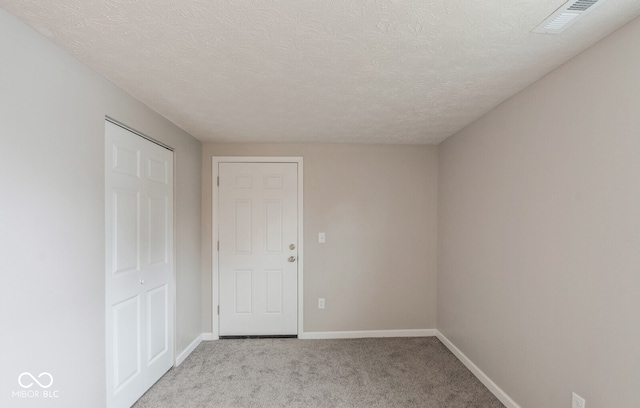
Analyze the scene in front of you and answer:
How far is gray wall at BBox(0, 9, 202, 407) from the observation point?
121 centimetres

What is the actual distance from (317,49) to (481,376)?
2.79m

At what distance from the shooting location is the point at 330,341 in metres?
3.30

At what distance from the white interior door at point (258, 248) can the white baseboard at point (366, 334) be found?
227 mm

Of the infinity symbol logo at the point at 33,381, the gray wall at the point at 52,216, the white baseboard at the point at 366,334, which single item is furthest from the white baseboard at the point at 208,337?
the infinity symbol logo at the point at 33,381

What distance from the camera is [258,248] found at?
3.38 meters

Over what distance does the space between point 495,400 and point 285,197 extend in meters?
2.62

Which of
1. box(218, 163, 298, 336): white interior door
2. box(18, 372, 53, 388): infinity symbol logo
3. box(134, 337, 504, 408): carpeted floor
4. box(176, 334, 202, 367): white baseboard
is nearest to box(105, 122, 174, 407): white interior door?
box(176, 334, 202, 367): white baseboard

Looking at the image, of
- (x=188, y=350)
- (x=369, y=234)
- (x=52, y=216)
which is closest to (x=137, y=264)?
(x=52, y=216)

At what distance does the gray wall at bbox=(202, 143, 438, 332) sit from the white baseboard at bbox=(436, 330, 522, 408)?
0.43 m

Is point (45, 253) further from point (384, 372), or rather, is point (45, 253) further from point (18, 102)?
point (384, 372)

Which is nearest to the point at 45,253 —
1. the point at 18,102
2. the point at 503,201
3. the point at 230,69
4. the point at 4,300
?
the point at 4,300

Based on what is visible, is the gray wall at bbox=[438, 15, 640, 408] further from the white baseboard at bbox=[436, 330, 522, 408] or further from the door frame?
the door frame

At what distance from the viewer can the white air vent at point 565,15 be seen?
1.14 m

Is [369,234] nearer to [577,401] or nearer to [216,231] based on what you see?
[216,231]
